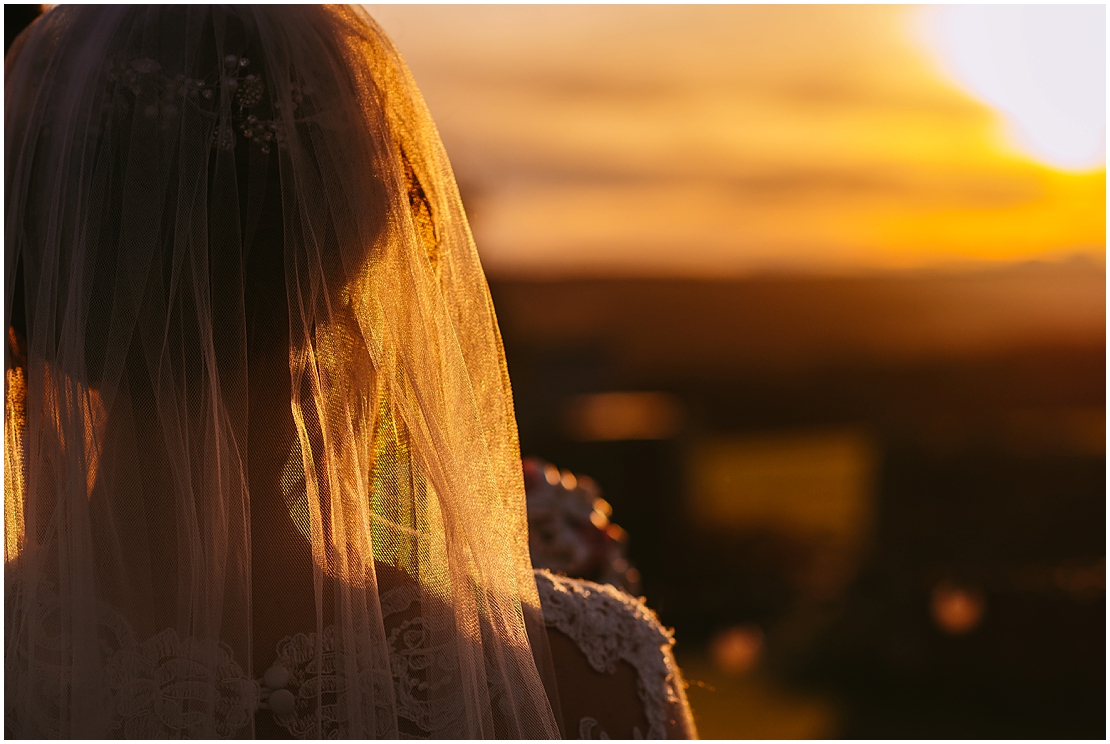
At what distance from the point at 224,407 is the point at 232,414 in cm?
2

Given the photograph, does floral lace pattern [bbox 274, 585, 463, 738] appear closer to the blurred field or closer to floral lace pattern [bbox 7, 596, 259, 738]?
floral lace pattern [bbox 7, 596, 259, 738]

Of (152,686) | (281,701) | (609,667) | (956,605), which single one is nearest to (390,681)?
(281,701)

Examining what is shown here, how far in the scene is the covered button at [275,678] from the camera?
1159 mm

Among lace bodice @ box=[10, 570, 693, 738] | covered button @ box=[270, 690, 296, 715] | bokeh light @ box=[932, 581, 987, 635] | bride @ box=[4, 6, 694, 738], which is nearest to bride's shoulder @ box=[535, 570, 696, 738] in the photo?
bride @ box=[4, 6, 694, 738]

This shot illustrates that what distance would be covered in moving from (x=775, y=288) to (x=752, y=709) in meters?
12.2

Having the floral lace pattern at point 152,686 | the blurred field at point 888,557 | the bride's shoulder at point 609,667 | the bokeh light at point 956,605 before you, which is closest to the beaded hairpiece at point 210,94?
the floral lace pattern at point 152,686

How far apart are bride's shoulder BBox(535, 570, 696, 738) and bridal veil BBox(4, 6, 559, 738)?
0.40ft

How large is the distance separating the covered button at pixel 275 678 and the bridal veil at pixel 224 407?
15 millimetres

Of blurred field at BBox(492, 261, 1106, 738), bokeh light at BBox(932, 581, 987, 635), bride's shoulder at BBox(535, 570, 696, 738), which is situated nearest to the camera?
bride's shoulder at BBox(535, 570, 696, 738)

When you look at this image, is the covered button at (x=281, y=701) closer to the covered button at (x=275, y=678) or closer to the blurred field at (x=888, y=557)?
the covered button at (x=275, y=678)

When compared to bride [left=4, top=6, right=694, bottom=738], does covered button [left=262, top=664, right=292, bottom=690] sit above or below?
below

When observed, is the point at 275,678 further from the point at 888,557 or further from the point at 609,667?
the point at 888,557

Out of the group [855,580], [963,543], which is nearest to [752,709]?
[855,580]

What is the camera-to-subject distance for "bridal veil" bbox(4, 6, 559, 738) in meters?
1.17
